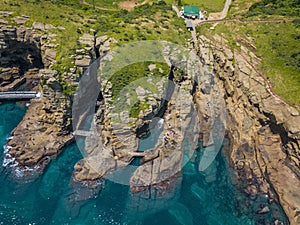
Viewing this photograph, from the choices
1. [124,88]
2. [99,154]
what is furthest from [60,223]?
[124,88]

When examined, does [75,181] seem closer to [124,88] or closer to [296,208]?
[124,88]

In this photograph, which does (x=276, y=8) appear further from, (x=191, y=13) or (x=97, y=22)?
(x=97, y=22)

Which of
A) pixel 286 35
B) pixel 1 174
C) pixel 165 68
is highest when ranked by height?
pixel 286 35

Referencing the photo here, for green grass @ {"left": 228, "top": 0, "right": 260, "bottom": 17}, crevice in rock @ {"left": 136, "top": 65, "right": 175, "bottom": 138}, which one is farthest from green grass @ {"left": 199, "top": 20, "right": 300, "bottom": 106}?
crevice in rock @ {"left": 136, "top": 65, "right": 175, "bottom": 138}

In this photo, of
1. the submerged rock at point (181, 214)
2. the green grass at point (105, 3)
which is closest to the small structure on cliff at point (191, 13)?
the green grass at point (105, 3)

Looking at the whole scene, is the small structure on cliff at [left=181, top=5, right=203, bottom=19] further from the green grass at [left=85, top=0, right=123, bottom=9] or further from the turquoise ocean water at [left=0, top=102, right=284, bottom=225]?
the turquoise ocean water at [left=0, top=102, right=284, bottom=225]
